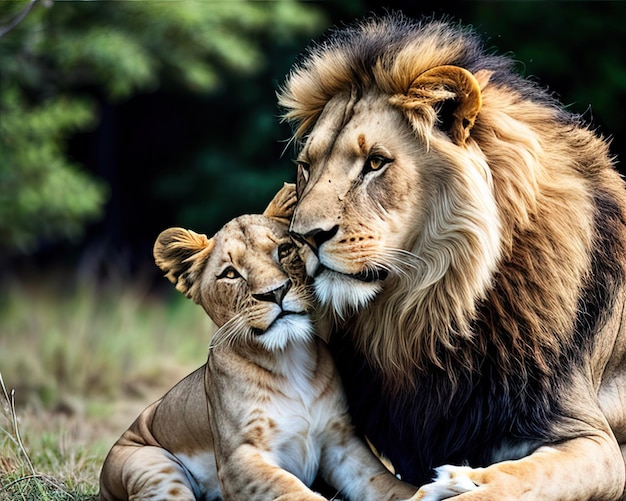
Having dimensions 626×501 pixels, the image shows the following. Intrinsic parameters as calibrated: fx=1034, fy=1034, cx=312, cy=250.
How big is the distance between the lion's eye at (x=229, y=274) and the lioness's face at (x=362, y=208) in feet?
1.03

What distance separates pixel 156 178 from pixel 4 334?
15.8 ft

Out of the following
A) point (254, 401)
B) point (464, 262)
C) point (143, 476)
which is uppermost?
point (464, 262)

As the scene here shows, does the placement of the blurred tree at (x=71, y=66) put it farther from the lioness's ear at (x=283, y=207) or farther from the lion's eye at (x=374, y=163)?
the lion's eye at (x=374, y=163)

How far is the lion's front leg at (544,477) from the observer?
2723 mm

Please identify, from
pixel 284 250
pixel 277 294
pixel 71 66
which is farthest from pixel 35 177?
pixel 277 294

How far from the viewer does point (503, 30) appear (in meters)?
9.75

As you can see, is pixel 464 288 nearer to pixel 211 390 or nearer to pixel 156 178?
pixel 211 390

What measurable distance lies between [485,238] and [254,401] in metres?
0.84

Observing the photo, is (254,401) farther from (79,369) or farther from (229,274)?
(79,369)

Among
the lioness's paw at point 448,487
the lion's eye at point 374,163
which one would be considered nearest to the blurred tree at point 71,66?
the lion's eye at point 374,163

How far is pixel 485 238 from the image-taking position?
2.89m

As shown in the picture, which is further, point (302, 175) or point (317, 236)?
point (302, 175)

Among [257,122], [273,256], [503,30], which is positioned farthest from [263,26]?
[273,256]

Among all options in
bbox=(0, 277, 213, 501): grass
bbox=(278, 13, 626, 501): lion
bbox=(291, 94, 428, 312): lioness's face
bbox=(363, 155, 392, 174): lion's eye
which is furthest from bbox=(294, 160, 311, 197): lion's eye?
bbox=(0, 277, 213, 501): grass
